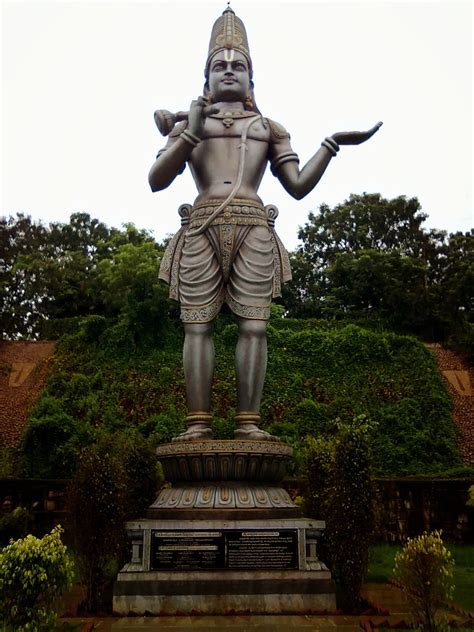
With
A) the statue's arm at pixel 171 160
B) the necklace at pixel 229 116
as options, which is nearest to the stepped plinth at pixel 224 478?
the statue's arm at pixel 171 160

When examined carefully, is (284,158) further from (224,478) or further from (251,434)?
(224,478)

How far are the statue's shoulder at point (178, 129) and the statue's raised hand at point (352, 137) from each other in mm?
1544

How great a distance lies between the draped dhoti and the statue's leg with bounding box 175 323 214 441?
127 millimetres

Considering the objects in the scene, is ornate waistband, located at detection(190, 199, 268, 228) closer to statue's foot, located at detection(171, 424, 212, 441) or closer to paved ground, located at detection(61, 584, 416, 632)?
statue's foot, located at detection(171, 424, 212, 441)

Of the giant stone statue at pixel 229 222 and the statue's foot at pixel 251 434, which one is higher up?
the giant stone statue at pixel 229 222

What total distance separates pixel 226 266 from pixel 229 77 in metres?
2.11

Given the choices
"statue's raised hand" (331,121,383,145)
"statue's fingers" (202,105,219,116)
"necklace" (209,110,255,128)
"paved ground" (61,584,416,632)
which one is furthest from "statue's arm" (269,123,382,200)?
"paved ground" (61,584,416,632)

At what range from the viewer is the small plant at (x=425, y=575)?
3.76 meters

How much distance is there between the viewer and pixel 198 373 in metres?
6.09

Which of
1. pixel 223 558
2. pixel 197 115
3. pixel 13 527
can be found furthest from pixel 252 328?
pixel 13 527

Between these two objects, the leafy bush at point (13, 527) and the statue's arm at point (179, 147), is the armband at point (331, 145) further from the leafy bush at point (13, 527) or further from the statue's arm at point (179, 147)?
the leafy bush at point (13, 527)

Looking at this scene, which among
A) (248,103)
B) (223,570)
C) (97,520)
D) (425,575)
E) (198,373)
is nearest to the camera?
(425,575)

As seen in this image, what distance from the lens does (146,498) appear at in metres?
6.35

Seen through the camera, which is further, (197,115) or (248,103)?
(248,103)
